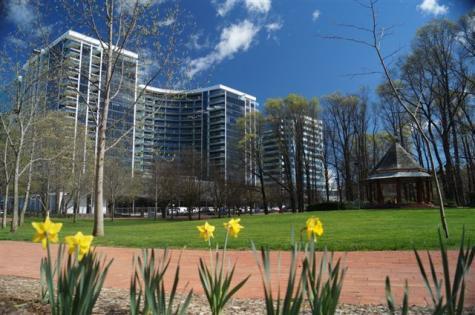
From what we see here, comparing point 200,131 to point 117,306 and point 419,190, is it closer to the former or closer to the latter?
point 419,190

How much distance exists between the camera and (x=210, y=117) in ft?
220

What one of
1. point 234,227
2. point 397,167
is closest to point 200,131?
point 397,167

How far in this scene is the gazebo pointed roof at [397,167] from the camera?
3334 centimetres

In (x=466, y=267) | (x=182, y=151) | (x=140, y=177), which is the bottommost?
(x=466, y=267)

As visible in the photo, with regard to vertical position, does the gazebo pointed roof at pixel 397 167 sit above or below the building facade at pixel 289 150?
below

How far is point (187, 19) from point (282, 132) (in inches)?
1282

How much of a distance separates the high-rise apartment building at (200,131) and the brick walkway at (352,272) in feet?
30.8

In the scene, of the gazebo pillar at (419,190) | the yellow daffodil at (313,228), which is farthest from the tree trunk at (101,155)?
the gazebo pillar at (419,190)

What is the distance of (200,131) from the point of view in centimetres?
6338

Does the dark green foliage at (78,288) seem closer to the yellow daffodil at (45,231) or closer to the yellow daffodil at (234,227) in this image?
the yellow daffodil at (45,231)

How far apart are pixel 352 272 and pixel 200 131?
58.4 m

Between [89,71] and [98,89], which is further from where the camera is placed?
[89,71]

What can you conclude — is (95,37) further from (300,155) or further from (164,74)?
(300,155)

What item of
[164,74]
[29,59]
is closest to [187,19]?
[164,74]
